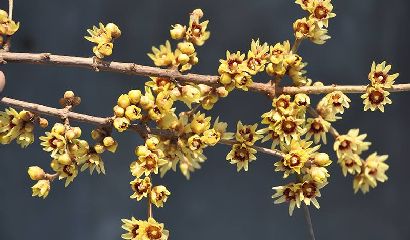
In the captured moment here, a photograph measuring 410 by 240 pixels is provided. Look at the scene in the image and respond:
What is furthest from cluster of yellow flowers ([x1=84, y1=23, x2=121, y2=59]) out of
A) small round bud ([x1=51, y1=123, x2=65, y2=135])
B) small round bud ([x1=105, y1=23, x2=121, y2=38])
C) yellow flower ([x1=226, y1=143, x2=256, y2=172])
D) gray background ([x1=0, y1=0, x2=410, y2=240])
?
gray background ([x1=0, y1=0, x2=410, y2=240])

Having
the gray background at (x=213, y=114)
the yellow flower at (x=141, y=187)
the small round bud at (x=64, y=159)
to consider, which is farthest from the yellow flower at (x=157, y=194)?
the gray background at (x=213, y=114)

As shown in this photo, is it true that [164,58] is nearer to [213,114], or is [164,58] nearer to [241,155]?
[241,155]

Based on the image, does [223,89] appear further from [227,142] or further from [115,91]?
[115,91]

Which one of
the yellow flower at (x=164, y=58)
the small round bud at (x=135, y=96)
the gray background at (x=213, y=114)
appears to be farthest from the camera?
the gray background at (x=213, y=114)

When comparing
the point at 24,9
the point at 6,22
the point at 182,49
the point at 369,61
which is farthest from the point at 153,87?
the point at 369,61

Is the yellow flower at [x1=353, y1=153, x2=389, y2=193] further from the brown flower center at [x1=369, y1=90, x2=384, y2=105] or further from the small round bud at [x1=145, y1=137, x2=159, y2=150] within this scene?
the small round bud at [x1=145, y1=137, x2=159, y2=150]

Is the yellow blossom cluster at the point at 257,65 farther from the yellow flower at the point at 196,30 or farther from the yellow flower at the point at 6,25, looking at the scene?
the yellow flower at the point at 6,25

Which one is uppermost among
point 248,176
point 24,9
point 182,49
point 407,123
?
point 24,9
